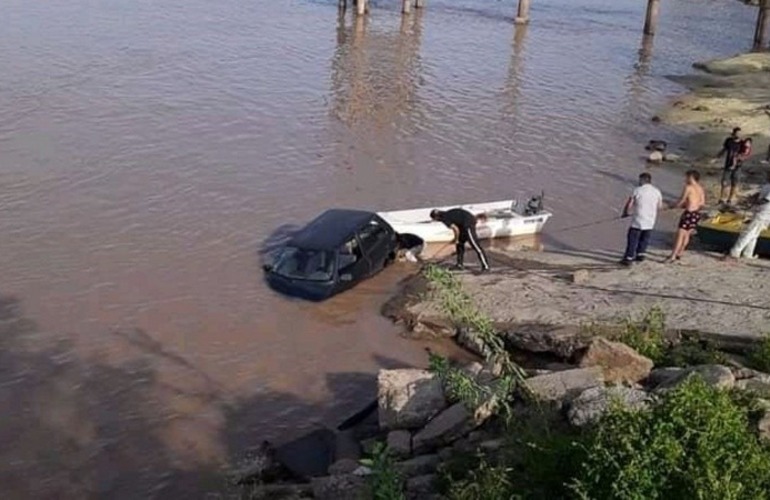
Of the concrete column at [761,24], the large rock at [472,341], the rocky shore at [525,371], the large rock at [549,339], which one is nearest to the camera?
the rocky shore at [525,371]

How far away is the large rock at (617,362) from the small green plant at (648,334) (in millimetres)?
647

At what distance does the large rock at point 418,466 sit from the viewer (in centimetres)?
822

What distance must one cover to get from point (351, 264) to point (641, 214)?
4789mm

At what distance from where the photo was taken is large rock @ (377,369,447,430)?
9523 mm

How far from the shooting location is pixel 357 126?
26.4 meters

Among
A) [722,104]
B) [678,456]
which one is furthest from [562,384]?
[722,104]

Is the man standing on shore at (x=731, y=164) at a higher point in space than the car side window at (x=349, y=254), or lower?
higher

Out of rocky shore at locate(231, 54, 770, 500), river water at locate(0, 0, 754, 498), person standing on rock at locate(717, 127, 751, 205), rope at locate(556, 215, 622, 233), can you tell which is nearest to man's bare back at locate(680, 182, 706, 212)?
rocky shore at locate(231, 54, 770, 500)

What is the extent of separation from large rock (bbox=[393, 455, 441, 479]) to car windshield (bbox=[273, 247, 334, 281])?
6346 millimetres

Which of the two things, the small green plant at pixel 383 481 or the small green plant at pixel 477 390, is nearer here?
the small green plant at pixel 383 481

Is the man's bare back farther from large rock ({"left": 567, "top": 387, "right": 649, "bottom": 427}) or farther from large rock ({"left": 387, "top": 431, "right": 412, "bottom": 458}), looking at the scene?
large rock ({"left": 387, "top": 431, "right": 412, "bottom": 458})

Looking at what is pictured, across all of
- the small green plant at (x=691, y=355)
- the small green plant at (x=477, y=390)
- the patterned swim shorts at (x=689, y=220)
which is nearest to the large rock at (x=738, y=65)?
the patterned swim shorts at (x=689, y=220)

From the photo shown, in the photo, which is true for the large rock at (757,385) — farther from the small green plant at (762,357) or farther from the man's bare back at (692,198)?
the man's bare back at (692,198)

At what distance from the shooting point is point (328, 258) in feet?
48.3
